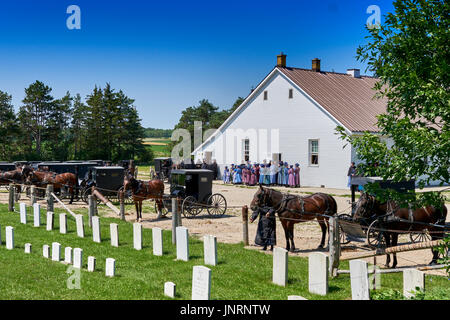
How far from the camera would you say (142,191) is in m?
20.4

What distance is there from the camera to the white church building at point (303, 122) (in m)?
33.9

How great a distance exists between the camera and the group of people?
34875mm

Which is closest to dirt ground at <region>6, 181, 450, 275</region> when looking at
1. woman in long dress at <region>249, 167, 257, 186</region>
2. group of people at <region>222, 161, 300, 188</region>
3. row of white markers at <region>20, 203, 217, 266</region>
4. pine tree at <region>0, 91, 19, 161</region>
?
row of white markers at <region>20, 203, 217, 266</region>

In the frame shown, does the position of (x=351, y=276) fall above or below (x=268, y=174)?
below

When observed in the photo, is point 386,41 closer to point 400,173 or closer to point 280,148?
point 400,173

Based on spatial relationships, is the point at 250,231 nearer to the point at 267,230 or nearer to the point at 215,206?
the point at 267,230

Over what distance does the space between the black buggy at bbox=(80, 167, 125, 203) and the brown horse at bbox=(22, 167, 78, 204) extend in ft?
1.62

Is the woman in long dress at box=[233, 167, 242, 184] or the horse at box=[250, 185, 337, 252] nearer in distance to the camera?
the horse at box=[250, 185, 337, 252]

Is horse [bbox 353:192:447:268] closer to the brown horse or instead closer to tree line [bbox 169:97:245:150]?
the brown horse

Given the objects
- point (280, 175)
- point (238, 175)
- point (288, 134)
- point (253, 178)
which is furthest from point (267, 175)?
point (288, 134)

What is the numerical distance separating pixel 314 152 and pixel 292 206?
21476 mm

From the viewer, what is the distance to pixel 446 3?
7.58 m

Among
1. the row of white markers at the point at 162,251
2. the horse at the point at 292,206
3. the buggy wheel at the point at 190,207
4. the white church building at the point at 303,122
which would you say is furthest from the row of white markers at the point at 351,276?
the white church building at the point at 303,122

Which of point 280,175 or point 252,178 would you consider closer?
point 280,175
